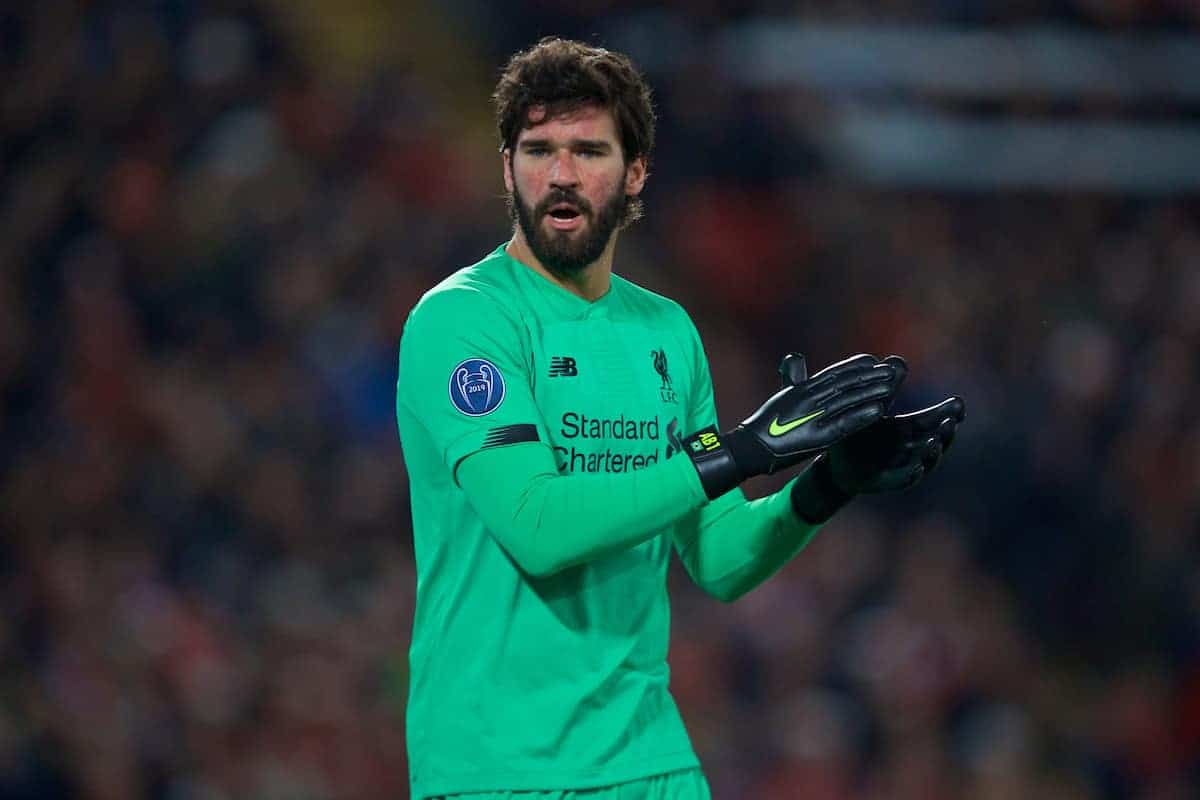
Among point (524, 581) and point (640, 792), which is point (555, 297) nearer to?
point (524, 581)

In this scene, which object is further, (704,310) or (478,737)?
(704,310)

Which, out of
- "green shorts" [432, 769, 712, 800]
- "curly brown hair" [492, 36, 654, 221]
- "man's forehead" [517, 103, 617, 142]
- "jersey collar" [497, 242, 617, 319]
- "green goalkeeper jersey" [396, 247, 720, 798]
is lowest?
"green shorts" [432, 769, 712, 800]

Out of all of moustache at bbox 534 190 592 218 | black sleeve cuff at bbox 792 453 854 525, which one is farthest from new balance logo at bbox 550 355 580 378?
black sleeve cuff at bbox 792 453 854 525

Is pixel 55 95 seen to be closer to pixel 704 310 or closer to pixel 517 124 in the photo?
pixel 704 310

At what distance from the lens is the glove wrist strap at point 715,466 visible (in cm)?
284

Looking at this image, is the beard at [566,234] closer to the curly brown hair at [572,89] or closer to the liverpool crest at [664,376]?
the curly brown hair at [572,89]

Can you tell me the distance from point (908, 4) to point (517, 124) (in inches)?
249

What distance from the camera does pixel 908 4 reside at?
9.04 m

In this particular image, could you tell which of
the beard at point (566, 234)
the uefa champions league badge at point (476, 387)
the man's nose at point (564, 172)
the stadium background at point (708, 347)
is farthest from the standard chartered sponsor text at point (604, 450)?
the stadium background at point (708, 347)

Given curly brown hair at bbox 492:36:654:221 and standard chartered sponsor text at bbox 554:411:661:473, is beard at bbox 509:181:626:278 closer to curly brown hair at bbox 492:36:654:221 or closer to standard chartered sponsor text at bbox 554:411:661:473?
curly brown hair at bbox 492:36:654:221

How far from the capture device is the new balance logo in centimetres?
309

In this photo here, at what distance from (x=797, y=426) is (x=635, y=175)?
69 centimetres

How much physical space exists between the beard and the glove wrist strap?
0.49 metres

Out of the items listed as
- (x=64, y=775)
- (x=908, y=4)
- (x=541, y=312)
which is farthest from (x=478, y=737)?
(x=908, y=4)
